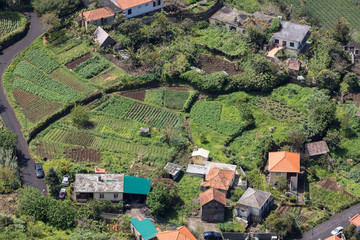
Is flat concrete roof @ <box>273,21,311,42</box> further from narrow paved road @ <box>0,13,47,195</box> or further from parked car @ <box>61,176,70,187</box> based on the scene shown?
parked car @ <box>61,176,70,187</box>

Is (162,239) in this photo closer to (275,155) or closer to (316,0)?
(275,155)

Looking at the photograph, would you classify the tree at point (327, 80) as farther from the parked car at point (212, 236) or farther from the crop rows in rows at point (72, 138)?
the crop rows in rows at point (72, 138)

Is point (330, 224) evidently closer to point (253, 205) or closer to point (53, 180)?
point (253, 205)

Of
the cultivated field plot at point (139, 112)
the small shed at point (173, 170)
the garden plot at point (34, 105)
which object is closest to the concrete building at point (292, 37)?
the cultivated field plot at point (139, 112)

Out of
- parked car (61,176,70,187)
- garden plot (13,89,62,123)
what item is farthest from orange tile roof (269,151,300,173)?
garden plot (13,89,62,123)

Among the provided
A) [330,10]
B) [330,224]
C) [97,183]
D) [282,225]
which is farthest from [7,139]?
[330,10]

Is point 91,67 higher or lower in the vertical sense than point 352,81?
lower

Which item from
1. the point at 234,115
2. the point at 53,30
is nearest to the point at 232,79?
the point at 234,115
